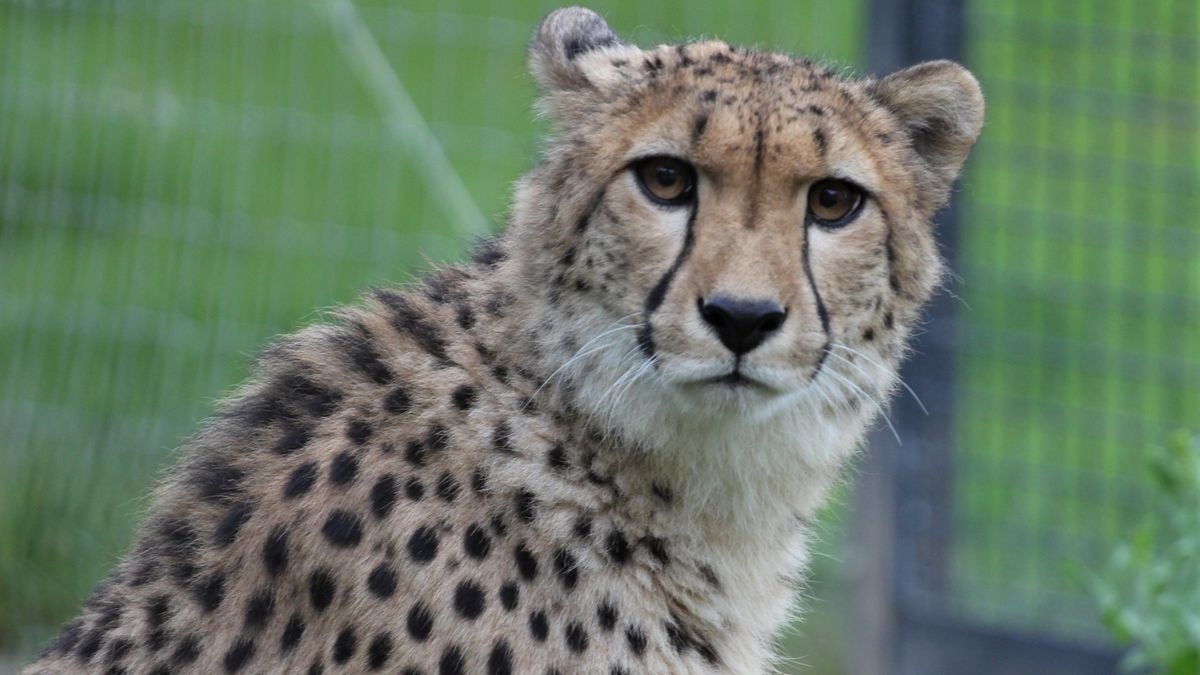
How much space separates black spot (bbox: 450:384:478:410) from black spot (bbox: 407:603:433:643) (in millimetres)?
345

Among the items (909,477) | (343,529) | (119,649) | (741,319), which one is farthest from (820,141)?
(909,477)

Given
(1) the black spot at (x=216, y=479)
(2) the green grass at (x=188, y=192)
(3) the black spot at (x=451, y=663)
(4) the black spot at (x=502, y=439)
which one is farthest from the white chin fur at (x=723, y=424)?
(2) the green grass at (x=188, y=192)

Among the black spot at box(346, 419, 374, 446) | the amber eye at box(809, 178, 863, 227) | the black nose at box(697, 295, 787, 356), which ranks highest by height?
the amber eye at box(809, 178, 863, 227)

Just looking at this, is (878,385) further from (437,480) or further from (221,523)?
(221,523)

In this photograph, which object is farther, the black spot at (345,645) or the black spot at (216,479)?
the black spot at (216,479)

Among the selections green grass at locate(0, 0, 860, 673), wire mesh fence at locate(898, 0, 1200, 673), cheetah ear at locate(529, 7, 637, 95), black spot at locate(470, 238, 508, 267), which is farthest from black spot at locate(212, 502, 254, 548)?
wire mesh fence at locate(898, 0, 1200, 673)

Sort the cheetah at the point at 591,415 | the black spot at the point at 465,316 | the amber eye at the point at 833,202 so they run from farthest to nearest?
the black spot at the point at 465,316 < the amber eye at the point at 833,202 < the cheetah at the point at 591,415

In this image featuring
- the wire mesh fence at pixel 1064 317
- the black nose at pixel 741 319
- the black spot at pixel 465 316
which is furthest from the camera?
the wire mesh fence at pixel 1064 317

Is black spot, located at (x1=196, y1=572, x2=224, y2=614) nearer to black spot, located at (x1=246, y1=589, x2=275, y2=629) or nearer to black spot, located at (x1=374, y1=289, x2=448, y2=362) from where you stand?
black spot, located at (x1=246, y1=589, x2=275, y2=629)

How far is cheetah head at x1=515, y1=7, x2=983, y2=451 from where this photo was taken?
8.48 feet

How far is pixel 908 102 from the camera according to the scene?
3.03 meters

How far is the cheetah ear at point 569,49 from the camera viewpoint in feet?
9.78

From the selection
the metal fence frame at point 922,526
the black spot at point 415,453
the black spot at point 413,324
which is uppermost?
the black spot at point 413,324

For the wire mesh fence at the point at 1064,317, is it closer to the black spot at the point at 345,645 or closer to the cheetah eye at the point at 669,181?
the cheetah eye at the point at 669,181
